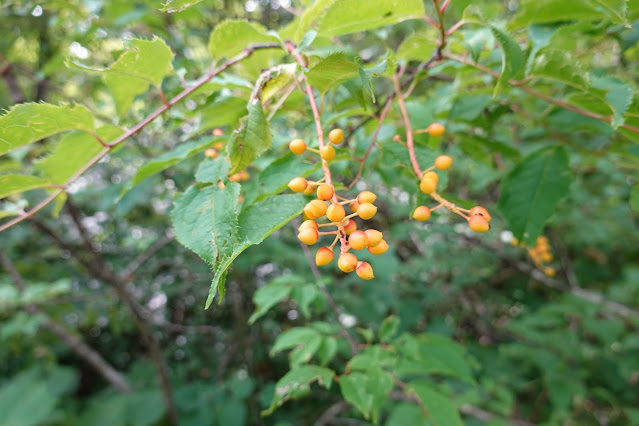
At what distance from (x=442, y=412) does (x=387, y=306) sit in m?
1.52

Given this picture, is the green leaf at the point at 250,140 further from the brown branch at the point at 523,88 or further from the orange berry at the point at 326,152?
the brown branch at the point at 523,88

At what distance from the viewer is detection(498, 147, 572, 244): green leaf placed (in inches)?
43.2

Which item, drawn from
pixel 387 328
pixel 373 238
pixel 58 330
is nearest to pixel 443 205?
pixel 373 238

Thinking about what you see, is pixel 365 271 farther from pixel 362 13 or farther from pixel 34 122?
pixel 34 122

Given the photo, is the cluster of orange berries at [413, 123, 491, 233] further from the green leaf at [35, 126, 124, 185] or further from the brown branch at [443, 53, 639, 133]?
the green leaf at [35, 126, 124, 185]

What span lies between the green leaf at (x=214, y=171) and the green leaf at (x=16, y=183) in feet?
1.22

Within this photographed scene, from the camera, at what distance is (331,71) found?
65 cm

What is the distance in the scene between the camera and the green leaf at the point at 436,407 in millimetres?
1316

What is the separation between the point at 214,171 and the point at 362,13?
440 millimetres

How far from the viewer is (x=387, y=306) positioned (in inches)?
112

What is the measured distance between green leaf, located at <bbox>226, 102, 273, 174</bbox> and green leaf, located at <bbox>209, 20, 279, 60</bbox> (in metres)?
0.26

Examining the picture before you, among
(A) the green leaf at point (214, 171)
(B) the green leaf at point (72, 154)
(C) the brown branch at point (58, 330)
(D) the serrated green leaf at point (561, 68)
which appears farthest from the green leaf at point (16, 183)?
(C) the brown branch at point (58, 330)

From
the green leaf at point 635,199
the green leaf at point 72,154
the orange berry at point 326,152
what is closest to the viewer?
the orange berry at point 326,152

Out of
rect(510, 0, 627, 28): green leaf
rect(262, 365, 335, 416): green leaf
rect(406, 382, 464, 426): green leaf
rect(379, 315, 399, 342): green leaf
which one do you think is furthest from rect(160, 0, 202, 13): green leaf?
rect(406, 382, 464, 426): green leaf
